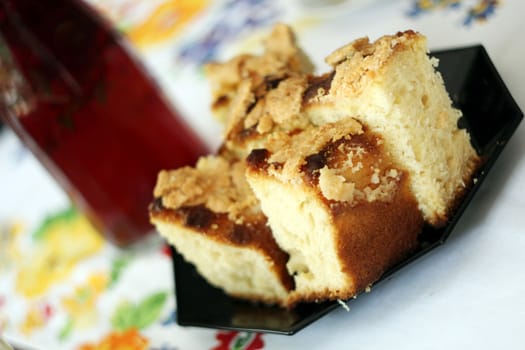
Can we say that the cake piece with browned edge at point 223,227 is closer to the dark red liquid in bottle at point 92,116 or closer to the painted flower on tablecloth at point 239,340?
the painted flower on tablecloth at point 239,340

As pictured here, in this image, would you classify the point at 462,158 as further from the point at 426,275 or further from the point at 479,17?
the point at 479,17

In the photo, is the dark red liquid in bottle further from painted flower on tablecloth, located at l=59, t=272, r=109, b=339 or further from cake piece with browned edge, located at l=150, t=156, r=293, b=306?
cake piece with browned edge, located at l=150, t=156, r=293, b=306

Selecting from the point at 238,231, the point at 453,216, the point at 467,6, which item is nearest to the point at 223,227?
the point at 238,231

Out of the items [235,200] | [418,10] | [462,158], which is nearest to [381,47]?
[462,158]

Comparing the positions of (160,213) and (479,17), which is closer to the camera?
(160,213)

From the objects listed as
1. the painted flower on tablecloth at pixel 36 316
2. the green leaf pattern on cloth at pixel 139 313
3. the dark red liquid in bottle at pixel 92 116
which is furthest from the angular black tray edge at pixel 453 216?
the painted flower on tablecloth at pixel 36 316
